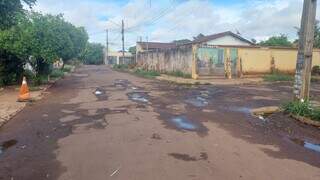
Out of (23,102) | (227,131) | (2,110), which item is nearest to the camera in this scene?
(227,131)

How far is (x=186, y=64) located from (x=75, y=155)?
28.5 meters

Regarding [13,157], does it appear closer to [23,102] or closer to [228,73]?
[23,102]

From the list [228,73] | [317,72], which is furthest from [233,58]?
[317,72]

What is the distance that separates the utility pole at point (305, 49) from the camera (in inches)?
559

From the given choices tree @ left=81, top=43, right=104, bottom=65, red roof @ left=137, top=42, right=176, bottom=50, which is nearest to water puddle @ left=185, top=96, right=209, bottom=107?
red roof @ left=137, top=42, right=176, bottom=50

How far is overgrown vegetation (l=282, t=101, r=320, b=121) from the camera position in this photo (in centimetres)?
1233

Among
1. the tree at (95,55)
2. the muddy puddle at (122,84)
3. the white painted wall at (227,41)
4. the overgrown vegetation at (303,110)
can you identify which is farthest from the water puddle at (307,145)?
the tree at (95,55)

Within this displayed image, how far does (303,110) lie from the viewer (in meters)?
12.9

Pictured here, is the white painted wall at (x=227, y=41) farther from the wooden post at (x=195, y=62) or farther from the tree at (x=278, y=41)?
the wooden post at (x=195, y=62)

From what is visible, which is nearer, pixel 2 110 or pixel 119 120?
pixel 119 120

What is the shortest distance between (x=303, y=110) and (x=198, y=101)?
19.4ft

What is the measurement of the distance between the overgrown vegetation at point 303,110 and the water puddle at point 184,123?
3.21m

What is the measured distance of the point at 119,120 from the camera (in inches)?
500

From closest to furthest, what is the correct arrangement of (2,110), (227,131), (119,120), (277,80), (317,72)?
(227,131) < (119,120) < (2,110) < (277,80) < (317,72)
